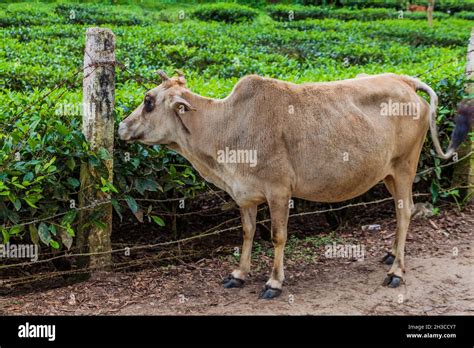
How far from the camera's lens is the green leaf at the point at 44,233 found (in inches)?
A: 208

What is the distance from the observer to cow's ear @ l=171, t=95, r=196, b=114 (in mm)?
5109

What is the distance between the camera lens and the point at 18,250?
549 centimetres

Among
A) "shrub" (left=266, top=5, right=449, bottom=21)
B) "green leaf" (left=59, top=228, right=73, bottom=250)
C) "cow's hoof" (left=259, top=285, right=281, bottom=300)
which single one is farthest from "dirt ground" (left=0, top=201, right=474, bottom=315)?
"shrub" (left=266, top=5, right=449, bottom=21)

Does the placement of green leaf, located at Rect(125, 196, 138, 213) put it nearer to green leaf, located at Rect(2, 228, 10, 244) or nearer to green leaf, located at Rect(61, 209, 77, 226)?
green leaf, located at Rect(61, 209, 77, 226)

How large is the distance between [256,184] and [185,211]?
146 centimetres

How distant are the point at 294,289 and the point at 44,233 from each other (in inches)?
74.0

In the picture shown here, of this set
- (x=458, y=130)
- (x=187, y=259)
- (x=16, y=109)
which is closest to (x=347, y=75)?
(x=458, y=130)

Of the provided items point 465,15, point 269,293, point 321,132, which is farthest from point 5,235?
point 465,15

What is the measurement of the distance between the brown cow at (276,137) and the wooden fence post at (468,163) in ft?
6.74

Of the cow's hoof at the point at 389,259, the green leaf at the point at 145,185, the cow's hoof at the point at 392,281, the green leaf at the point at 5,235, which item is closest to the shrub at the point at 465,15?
the cow's hoof at the point at 389,259

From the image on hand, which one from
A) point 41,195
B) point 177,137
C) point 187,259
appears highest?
point 177,137

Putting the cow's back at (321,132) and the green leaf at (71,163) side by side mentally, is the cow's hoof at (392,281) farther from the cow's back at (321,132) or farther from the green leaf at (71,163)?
the green leaf at (71,163)

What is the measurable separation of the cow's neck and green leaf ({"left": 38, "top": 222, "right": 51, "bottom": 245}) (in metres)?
1.11

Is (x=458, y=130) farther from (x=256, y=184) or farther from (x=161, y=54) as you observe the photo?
(x=161, y=54)
